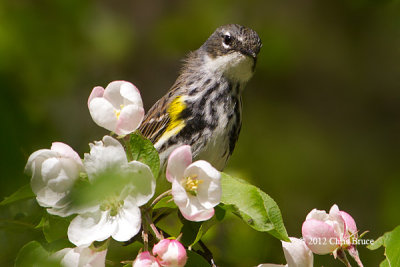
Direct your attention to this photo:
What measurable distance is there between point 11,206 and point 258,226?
1.69 ft

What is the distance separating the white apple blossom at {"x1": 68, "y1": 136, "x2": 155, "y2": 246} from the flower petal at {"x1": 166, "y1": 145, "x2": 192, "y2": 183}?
0.23 ft

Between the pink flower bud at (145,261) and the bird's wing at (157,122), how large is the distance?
1.24 m

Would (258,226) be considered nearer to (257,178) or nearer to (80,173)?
(80,173)

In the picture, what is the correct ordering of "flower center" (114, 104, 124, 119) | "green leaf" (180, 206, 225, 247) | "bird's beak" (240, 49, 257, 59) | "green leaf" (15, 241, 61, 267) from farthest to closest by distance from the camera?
"bird's beak" (240, 49, 257, 59) < "green leaf" (180, 206, 225, 247) < "flower center" (114, 104, 124, 119) < "green leaf" (15, 241, 61, 267)

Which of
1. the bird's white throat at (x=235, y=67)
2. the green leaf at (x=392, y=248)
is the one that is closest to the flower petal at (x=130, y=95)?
the green leaf at (x=392, y=248)

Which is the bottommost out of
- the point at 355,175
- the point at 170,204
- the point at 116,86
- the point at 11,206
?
the point at 355,175

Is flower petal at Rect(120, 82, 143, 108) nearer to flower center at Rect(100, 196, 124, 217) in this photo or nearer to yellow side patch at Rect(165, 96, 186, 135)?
flower center at Rect(100, 196, 124, 217)

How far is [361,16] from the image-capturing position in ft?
17.4

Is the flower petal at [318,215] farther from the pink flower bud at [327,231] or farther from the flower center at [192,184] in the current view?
the flower center at [192,184]

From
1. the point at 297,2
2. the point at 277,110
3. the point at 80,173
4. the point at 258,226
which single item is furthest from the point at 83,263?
the point at 297,2

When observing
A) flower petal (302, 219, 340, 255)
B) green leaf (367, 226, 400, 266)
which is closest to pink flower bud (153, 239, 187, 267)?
flower petal (302, 219, 340, 255)

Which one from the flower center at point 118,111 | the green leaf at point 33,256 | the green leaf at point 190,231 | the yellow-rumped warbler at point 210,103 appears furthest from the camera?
the yellow-rumped warbler at point 210,103

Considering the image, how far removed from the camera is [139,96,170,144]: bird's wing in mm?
2490

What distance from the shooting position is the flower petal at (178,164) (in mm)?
1320
